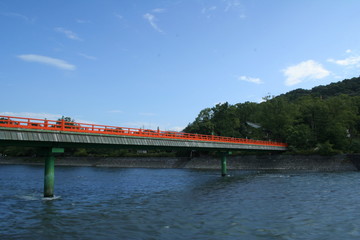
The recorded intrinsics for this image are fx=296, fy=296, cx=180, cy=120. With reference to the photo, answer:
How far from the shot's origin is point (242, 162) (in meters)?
87.9

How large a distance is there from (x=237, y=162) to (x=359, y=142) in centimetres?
3292

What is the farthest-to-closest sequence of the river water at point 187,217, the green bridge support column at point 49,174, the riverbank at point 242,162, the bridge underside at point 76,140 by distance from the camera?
1. the riverbank at point 242,162
2. the green bridge support column at point 49,174
3. the bridge underside at point 76,140
4. the river water at point 187,217

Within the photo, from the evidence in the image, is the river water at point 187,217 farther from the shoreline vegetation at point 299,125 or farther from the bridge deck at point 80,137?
the shoreline vegetation at point 299,125

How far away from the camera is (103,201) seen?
28.9 meters

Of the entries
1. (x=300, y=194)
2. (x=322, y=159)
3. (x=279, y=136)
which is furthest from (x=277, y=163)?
(x=300, y=194)

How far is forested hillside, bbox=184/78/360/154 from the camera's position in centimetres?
8288

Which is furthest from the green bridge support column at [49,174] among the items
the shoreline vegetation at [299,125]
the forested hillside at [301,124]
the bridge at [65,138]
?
the forested hillside at [301,124]

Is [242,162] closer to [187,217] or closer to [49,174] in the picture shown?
[49,174]

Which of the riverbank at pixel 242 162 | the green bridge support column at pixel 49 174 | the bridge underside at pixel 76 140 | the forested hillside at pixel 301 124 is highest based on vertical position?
the forested hillside at pixel 301 124

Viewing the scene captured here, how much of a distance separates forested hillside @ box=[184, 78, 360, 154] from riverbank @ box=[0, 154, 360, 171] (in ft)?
10.7

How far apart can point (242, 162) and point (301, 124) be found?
891 inches

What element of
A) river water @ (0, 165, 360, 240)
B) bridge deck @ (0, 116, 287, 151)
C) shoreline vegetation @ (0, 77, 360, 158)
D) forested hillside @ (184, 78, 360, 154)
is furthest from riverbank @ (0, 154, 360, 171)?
river water @ (0, 165, 360, 240)

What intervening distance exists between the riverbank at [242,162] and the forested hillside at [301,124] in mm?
3264

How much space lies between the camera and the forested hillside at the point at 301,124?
82.9m
